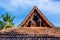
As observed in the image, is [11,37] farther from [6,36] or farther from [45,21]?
[45,21]

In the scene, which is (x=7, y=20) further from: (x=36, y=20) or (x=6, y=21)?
(x=36, y=20)

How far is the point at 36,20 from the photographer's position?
21.5m

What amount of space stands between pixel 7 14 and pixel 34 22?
15400 mm

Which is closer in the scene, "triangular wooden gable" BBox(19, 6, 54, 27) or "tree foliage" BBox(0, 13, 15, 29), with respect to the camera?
"triangular wooden gable" BBox(19, 6, 54, 27)

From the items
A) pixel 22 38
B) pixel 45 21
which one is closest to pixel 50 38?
pixel 22 38

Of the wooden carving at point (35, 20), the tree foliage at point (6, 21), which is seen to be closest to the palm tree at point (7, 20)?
the tree foliage at point (6, 21)

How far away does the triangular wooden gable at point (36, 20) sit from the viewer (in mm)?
20678

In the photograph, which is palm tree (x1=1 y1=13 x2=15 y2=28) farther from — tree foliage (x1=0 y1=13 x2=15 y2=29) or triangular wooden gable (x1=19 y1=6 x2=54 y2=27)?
triangular wooden gable (x1=19 y1=6 x2=54 y2=27)

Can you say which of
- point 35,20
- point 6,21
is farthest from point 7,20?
point 35,20

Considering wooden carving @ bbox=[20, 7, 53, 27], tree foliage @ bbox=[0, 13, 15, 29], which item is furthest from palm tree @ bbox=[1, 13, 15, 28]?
wooden carving @ bbox=[20, 7, 53, 27]

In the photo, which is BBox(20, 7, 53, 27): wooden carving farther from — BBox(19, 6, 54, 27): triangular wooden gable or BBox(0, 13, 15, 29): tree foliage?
BBox(0, 13, 15, 29): tree foliage

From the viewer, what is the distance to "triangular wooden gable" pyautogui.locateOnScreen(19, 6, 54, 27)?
20678 millimetres

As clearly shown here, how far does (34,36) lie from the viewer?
14414 millimetres

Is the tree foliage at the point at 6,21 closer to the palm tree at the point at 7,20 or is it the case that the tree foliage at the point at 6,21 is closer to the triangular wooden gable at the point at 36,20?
the palm tree at the point at 7,20
